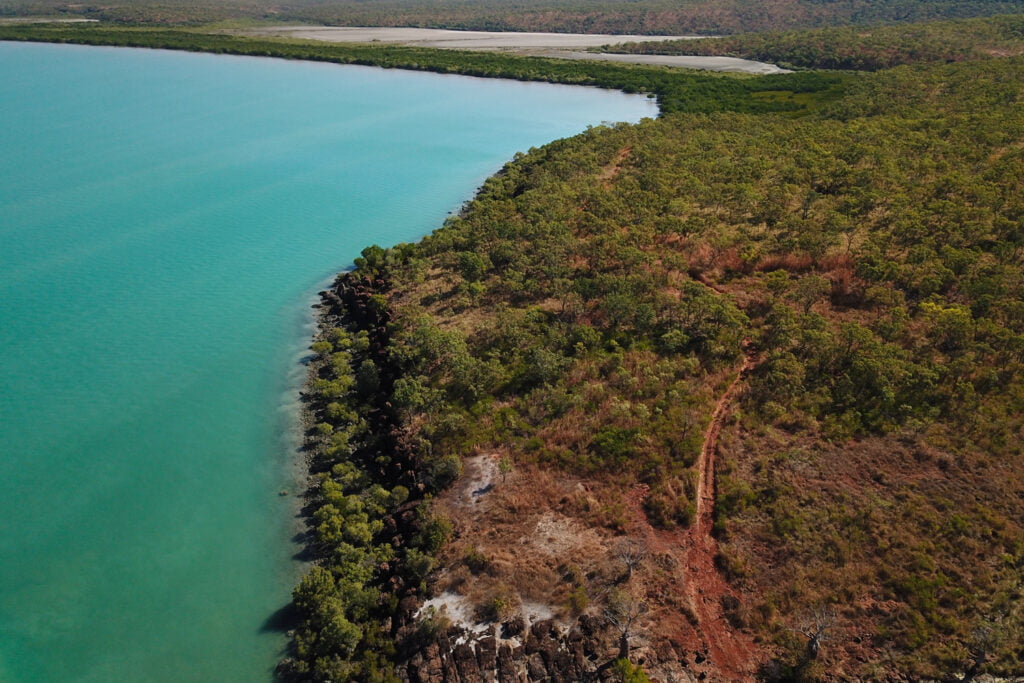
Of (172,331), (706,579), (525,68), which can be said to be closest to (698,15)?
(525,68)

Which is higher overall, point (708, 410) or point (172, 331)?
point (708, 410)

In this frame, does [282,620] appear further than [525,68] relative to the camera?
No

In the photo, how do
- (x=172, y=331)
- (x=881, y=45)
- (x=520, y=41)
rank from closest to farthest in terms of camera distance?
(x=172, y=331) < (x=881, y=45) < (x=520, y=41)

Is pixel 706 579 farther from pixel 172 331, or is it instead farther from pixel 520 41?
pixel 520 41

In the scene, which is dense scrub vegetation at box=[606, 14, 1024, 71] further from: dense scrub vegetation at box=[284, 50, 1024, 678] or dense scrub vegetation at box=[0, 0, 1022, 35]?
dense scrub vegetation at box=[284, 50, 1024, 678]

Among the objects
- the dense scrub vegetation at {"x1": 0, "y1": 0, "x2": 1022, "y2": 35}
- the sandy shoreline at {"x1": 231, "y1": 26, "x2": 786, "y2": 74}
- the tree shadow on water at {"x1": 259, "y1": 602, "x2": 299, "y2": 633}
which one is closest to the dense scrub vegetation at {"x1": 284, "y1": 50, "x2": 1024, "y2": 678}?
the tree shadow on water at {"x1": 259, "y1": 602, "x2": 299, "y2": 633}
